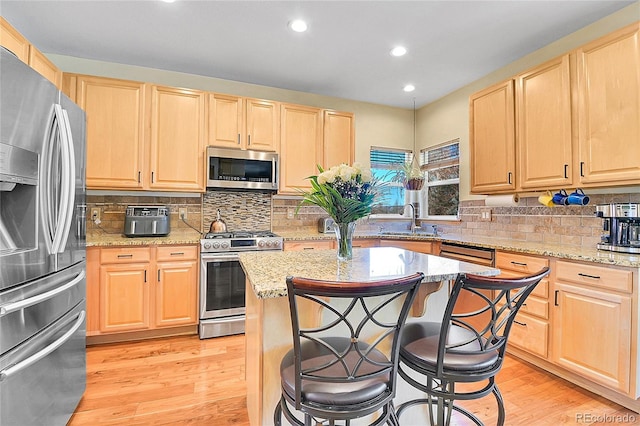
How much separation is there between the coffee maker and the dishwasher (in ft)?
2.49

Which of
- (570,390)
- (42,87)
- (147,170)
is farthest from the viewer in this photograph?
(147,170)

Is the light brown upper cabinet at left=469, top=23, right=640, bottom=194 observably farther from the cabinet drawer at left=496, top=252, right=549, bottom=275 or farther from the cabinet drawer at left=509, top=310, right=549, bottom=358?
the cabinet drawer at left=509, top=310, right=549, bottom=358

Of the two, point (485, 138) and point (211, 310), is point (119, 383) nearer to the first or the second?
point (211, 310)

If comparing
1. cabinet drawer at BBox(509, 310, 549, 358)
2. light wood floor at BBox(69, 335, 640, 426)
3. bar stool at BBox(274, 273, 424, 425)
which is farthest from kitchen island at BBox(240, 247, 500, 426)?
cabinet drawer at BBox(509, 310, 549, 358)

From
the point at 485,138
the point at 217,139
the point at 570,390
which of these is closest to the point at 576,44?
the point at 485,138

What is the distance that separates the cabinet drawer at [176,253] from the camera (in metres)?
2.87

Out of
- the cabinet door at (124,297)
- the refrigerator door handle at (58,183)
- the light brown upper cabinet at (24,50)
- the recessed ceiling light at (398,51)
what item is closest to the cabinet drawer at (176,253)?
the cabinet door at (124,297)

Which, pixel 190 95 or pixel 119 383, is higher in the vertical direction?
pixel 190 95

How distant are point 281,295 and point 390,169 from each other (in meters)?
3.73

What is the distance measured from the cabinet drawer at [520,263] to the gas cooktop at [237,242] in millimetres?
2046

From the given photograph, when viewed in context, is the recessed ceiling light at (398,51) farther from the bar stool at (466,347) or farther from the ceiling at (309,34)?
the bar stool at (466,347)

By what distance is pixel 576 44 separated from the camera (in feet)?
8.60

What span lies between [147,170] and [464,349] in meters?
3.09

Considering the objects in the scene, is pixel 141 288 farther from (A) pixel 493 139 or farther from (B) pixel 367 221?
(A) pixel 493 139
